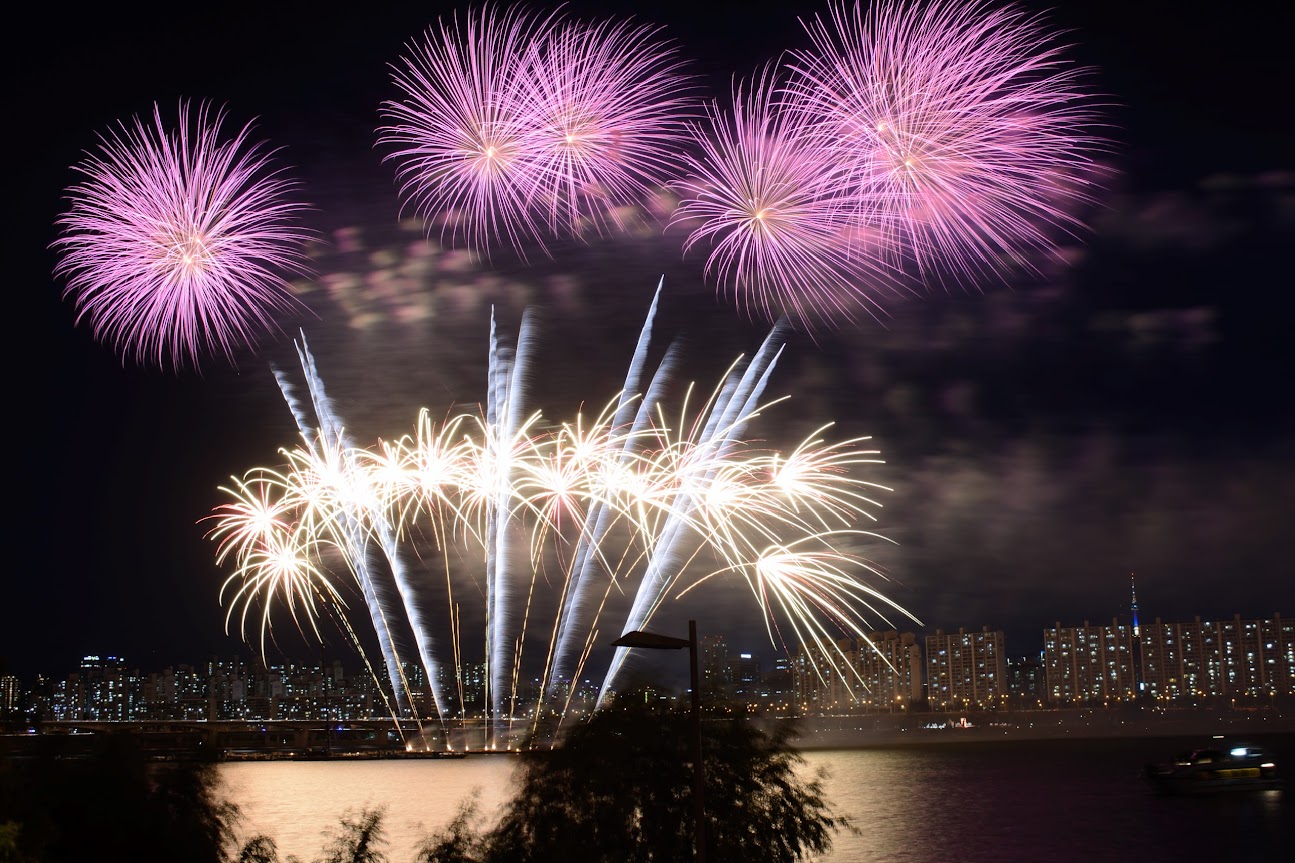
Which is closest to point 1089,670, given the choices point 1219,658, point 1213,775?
point 1219,658

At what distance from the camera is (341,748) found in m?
137

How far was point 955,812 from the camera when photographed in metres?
63.2

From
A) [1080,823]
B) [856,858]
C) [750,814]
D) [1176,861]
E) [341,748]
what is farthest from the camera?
[341,748]

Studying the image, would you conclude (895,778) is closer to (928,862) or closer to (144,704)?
(928,862)

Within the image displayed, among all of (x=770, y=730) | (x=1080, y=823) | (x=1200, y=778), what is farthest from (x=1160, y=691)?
(x=770, y=730)

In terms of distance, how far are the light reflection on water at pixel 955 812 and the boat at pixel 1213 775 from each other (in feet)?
2.63

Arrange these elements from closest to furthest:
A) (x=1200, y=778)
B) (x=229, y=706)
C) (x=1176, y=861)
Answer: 1. (x=1176, y=861)
2. (x=1200, y=778)
3. (x=229, y=706)

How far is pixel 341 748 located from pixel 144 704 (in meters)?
62.3

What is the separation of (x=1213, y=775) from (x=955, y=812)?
2019cm

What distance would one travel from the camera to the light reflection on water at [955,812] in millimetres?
46906

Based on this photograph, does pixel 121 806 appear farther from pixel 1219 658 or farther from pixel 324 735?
pixel 1219 658

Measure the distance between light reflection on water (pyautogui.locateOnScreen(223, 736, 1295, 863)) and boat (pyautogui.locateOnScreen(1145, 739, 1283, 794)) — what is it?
2.63 ft

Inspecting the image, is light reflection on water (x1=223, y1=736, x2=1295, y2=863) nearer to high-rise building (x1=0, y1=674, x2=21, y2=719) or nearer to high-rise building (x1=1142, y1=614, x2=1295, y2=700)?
high-rise building (x1=0, y1=674, x2=21, y2=719)

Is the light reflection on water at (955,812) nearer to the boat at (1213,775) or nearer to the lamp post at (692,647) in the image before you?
the boat at (1213,775)
